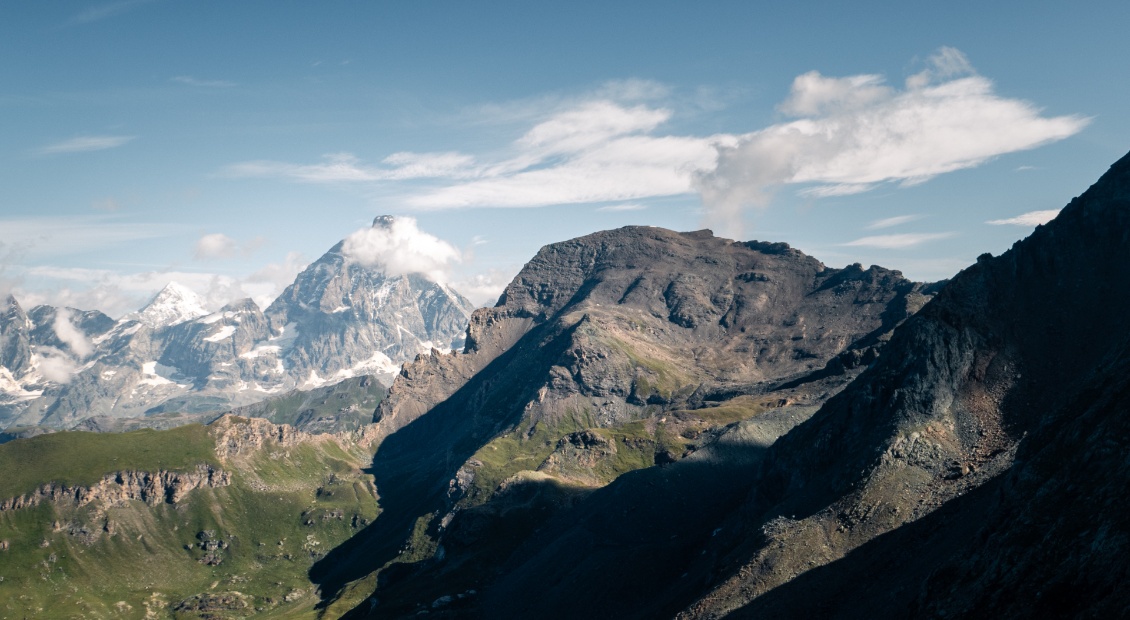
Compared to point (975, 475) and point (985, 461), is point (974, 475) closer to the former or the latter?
point (975, 475)

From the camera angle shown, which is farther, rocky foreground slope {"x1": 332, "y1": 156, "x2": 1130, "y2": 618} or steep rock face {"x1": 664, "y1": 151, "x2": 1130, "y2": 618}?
steep rock face {"x1": 664, "y1": 151, "x2": 1130, "y2": 618}

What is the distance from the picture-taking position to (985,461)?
148750 millimetres

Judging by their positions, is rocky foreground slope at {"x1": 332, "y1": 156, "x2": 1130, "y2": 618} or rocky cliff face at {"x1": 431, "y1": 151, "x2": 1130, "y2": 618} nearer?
rocky foreground slope at {"x1": 332, "y1": 156, "x2": 1130, "y2": 618}

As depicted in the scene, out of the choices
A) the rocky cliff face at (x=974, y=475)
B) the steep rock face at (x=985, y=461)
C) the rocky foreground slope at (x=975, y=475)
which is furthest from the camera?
the rocky cliff face at (x=974, y=475)

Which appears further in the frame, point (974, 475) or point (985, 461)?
point (985, 461)

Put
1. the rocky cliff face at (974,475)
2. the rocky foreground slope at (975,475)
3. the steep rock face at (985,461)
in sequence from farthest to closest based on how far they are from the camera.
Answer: the rocky cliff face at (974,475) < the steep rock face at (985,461) < the rocky foreground slope at (975,475)

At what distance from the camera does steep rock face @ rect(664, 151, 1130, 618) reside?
93875 millimetres

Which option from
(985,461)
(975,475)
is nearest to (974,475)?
(975,475)

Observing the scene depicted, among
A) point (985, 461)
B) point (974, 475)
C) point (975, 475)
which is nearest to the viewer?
point (975, 475)

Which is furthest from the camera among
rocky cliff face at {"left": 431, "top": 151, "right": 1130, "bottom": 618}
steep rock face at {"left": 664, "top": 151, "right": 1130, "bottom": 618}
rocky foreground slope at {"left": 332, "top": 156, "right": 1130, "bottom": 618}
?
rocky cliff face at {"left": 431, "top": 151, "right": 1130, "bottom": 618}

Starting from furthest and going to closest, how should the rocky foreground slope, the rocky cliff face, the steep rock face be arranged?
the rocky cliff face < the steep rock face < the rocky foreground slope

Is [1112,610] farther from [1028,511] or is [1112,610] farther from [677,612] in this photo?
[677,612]

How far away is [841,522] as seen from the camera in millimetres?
155750

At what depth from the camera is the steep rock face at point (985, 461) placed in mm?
93875
